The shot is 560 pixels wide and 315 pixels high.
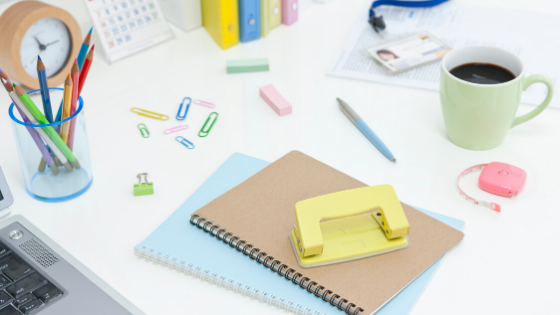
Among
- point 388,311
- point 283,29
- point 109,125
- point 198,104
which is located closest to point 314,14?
point 283,29

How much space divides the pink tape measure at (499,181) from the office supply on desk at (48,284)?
1.54ft

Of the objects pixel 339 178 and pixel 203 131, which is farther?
pixel 203 131

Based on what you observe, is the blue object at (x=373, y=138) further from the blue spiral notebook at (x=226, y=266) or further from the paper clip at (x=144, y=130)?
the paper clip at (x=144, y=130)

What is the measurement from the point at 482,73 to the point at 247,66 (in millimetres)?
406

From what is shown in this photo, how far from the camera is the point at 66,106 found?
0.73m

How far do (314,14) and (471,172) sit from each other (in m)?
0.55

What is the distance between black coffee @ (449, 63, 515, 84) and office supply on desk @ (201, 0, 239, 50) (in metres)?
0.44

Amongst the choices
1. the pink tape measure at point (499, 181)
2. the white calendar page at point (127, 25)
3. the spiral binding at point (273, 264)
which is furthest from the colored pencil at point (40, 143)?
the pink tape measure at point (499, 181)

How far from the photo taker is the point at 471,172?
0.82m

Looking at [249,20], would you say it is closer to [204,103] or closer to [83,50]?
[204,103]

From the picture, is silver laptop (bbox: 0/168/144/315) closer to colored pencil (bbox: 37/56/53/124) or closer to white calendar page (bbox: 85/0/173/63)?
colored pencil (bbox: 37/56/53/124)

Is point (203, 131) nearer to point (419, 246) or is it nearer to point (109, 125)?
point (109, 125)

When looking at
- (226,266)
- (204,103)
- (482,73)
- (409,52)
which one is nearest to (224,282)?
(226,266)

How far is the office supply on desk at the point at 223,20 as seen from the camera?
1.06 meters
